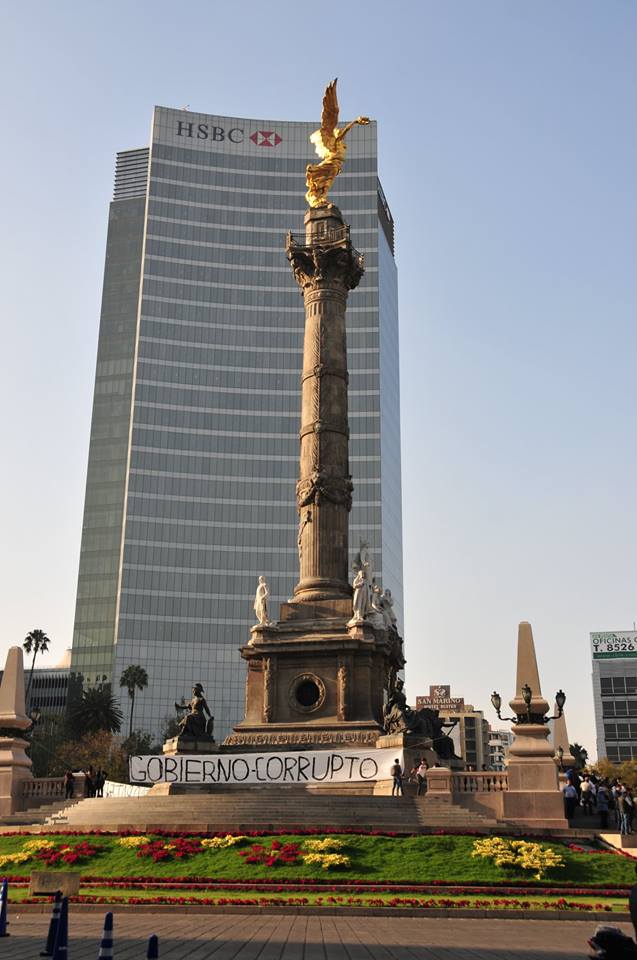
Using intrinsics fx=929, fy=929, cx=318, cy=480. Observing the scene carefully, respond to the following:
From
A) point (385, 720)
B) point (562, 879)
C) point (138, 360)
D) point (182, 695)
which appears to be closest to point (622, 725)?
point (182, 695)

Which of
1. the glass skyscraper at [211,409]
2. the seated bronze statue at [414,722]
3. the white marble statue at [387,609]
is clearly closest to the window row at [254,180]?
the glass skyscraper at [211,409]

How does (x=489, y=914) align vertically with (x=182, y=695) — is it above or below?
below

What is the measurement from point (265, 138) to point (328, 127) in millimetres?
86262

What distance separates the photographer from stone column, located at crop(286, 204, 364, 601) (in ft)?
134

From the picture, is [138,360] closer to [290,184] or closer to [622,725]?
[290,184]

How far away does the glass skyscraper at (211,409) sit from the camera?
10969 centimetres

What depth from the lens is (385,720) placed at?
35781 mm

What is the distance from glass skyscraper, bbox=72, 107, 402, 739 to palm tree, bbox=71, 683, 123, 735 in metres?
16.3

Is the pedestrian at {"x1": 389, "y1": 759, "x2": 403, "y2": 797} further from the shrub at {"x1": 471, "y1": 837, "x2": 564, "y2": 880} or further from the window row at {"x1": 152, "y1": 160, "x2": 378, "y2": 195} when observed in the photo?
the window row at {"x1": 152, "y1": 160, "x2": 378, "y2": 195}

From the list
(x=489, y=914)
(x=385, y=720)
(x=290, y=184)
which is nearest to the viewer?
(x=489, y=914)

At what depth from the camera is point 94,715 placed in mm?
88250

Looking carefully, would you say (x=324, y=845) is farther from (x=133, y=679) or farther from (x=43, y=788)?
(x=133, y=679)

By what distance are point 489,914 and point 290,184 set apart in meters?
119

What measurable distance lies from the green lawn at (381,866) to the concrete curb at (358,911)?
253cm
